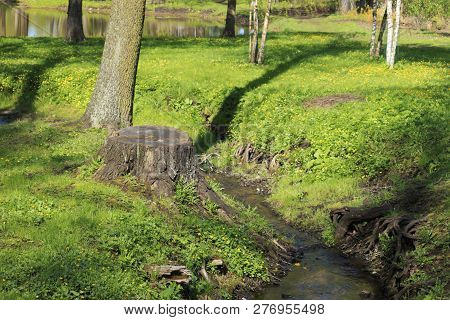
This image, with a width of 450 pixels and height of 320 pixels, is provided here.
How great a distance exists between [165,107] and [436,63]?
1465cm

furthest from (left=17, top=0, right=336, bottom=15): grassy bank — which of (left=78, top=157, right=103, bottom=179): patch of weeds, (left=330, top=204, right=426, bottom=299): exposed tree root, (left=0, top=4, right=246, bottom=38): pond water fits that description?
(left=78, top=157, right=103, bottom=179): patch of weeds

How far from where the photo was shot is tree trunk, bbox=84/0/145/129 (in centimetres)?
1653

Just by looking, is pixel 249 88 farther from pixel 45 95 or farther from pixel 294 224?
pixel 294 224

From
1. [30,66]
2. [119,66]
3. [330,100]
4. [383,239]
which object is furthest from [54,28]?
[383,239]

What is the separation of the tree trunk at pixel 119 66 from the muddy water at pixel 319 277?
532 cm

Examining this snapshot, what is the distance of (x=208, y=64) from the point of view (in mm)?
28266

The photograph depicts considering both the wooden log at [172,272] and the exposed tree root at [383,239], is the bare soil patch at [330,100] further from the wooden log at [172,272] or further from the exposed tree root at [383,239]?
Answer: the wooden log at [172,272]

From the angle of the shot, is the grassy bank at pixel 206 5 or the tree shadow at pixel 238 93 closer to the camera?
the tree shadow at pixel 238 93

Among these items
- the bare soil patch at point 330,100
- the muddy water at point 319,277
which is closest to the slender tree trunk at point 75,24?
the bare soil patch at point 330,100

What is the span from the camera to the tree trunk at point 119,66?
16.5 meters

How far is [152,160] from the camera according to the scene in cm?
1187

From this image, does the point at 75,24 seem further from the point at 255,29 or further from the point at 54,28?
the point at 54,28

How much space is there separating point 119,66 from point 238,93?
6.78 meters

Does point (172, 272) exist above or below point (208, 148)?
above
